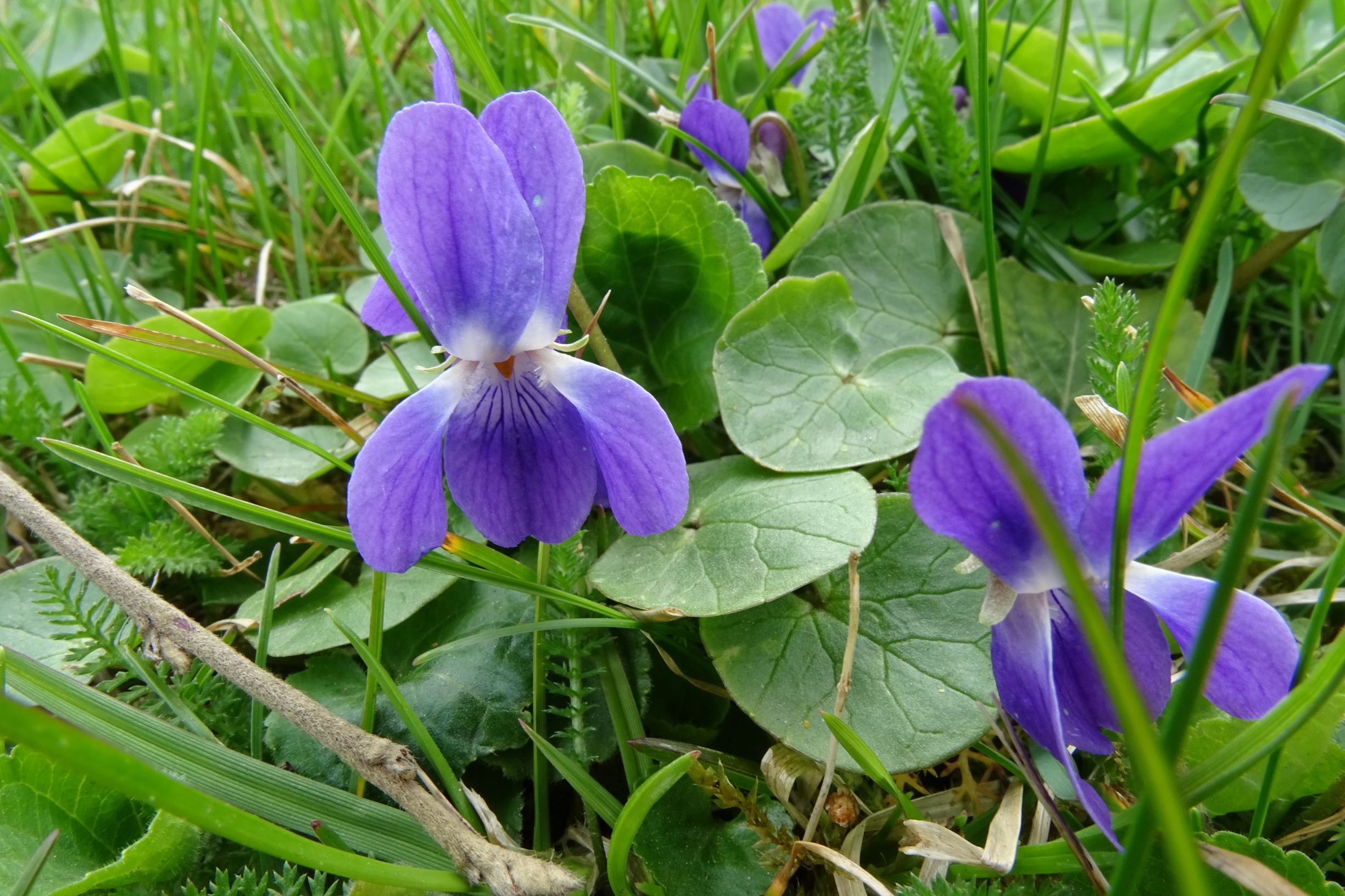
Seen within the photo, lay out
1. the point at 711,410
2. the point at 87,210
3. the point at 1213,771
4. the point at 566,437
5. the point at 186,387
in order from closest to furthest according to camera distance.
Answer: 1. the point at 1213,771
2. the point at 566,437
3. the point at 186,387
4. the point at 711,410
5. the point at 87,210

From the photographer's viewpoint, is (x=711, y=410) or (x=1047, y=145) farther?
(x=1047, y=145)

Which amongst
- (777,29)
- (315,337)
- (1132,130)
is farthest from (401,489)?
(777,29)

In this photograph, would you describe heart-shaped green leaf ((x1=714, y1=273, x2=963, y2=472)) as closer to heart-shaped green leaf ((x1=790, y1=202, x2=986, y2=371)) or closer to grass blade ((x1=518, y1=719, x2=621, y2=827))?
heart-shaped green leaf ((x1=790, y1=202, x2=986, y2=371))

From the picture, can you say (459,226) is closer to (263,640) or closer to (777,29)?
(263,640)

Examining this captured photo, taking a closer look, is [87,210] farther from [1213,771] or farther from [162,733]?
[1213,771]

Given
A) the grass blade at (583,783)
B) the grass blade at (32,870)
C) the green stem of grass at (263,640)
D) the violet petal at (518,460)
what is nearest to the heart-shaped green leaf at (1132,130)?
the violet petal at (518,460)

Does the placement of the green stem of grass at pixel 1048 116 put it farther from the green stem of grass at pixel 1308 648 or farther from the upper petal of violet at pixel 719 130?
the green stem of grass at pixel 1308 648

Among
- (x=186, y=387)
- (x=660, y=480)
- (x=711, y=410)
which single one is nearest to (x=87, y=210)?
(x=186, y=387)

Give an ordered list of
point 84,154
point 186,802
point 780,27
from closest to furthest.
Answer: point 186,802 → point 780,27 → point 84,154

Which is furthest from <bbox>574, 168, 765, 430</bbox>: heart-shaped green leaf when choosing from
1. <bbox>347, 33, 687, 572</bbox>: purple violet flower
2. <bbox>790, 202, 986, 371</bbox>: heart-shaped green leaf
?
<bbox>347, 33, 687, 572</bbox>: purple violet flower
